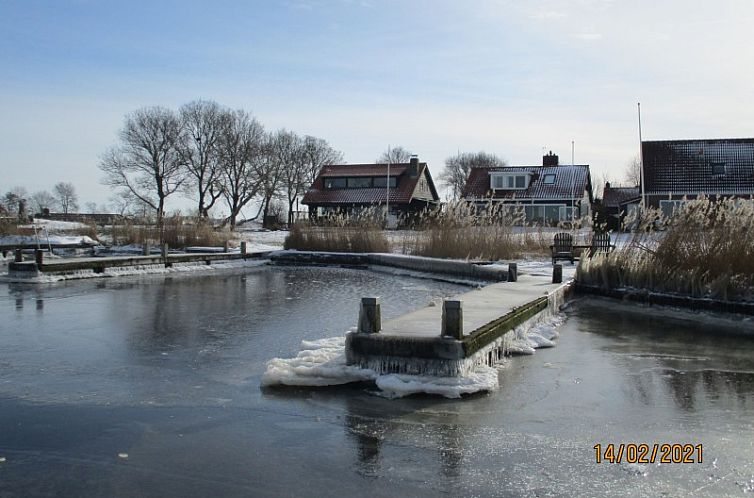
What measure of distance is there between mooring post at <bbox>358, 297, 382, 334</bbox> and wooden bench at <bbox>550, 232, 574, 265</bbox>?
12.2 m

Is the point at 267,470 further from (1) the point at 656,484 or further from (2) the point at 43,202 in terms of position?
(2) the point at 43,202

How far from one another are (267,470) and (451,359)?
2.42 metres

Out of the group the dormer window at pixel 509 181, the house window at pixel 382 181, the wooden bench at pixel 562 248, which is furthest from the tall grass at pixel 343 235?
the house window at pixel 382 181

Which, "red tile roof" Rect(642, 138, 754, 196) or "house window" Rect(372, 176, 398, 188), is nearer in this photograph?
"red tile roof" Rect(642, 138, 754, 196)

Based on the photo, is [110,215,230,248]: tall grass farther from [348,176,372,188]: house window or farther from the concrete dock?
[348,176,372,188]: house window

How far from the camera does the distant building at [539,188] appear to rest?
40844 mm

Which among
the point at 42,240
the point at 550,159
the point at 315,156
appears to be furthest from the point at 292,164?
the point at 42,240

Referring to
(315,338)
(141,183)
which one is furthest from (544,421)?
(141,183)

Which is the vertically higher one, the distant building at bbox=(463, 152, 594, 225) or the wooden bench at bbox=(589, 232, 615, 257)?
the distant building at bbox=(463, 152, 594, 225)

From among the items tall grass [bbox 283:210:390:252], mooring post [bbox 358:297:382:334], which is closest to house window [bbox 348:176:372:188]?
tall grass [bbox 283:210:390:252]

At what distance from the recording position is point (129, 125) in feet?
163

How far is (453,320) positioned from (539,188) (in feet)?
124

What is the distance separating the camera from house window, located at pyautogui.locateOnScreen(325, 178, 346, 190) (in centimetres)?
4869

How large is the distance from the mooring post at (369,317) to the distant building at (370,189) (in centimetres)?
3873
